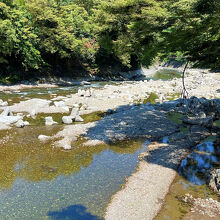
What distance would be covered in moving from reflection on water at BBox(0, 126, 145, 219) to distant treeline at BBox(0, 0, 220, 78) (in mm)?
4362

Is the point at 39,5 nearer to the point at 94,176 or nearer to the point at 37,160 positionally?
the point at 37,160

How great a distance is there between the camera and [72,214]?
237 inches

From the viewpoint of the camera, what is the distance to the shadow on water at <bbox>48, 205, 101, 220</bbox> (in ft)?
19.4

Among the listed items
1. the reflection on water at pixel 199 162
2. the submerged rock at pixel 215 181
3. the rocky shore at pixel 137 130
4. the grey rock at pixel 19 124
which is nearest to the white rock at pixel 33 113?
the rocky shore at pixel 137 130

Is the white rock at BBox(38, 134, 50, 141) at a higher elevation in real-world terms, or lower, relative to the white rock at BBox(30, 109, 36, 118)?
higher

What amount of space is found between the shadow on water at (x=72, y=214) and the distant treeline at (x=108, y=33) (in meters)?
5.52

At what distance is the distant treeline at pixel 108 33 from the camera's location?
6.81 metres

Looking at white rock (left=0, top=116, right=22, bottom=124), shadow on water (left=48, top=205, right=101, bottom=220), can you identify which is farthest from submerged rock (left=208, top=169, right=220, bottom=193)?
white rock (left=0, top=116, right=22, bottom=124)

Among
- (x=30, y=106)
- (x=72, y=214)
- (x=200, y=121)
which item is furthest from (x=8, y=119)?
(x=200, y=121)

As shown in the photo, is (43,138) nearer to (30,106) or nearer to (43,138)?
(43,138)

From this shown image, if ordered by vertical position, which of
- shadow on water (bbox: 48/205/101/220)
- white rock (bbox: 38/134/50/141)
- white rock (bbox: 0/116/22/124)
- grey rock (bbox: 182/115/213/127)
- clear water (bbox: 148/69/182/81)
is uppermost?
shadow on water (bbox: 48/205/101/220)

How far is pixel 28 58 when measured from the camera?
88.2 feet

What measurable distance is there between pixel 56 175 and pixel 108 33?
795 inches

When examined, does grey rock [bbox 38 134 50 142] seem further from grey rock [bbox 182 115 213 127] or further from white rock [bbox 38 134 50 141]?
grey rock [bbox 182 115 213 127]
